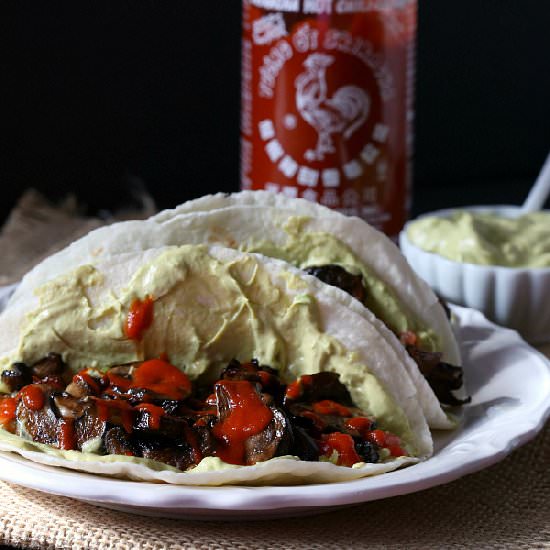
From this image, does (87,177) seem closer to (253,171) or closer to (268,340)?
(253,171)

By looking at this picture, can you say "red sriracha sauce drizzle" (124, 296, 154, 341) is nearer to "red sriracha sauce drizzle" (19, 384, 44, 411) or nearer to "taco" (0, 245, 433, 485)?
"taco" (0, 245, 433, 485)

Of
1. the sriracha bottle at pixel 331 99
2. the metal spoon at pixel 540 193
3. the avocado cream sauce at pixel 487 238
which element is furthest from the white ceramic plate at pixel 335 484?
the sriracha bottle at pixel 331 99

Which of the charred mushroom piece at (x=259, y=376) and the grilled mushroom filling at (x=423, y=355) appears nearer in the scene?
the charred mushroom piece at (x=259, y=376)

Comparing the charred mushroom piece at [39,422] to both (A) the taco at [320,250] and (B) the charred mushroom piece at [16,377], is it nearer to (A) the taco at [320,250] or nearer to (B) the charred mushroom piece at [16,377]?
(B) the charred mushroom piece at [16,377]

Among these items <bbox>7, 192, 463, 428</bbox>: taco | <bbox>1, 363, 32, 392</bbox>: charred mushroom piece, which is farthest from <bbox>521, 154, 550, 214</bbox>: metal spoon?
<bbox>1, 363, 32, 392</bbox>: charred mushroom piece

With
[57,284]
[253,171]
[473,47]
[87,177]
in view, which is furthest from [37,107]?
[57,284]
